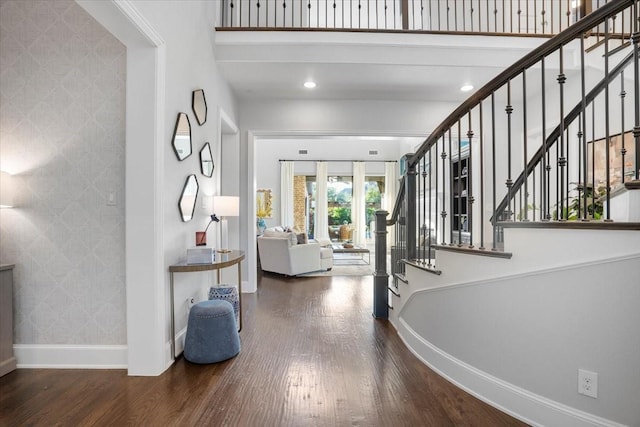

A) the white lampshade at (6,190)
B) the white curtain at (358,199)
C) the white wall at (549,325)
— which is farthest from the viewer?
the white curtain at (358,199)

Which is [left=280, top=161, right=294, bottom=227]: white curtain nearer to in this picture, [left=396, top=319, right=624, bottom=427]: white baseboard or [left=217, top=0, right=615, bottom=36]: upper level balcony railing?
[left=217, top=0, right=615, bottom=36]: upper level balcony railing

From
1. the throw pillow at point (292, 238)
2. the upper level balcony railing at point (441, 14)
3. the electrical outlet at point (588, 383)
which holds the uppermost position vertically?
the upper level balcony railing at point (441, 14)

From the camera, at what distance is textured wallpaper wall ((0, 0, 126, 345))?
2.63 m

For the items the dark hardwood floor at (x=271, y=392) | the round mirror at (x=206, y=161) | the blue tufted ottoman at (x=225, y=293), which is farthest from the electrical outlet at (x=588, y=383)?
the round mirror at (x=206, y=161)

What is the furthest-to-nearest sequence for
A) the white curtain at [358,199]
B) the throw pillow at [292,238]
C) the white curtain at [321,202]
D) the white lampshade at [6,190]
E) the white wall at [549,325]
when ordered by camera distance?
the white curtain at [358,199], the white curtain at [321,202], the throw pillow at [292,238], the white lampshade at [6,190], the white wall at [549,325]

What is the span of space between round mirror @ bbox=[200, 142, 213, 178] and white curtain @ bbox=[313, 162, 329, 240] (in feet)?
21.4

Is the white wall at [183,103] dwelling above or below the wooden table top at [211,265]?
above

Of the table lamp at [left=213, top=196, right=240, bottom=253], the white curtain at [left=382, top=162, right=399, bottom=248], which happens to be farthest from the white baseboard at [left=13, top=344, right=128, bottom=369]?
the white curtain at [left=382, top=162, right=399, bottom=248]

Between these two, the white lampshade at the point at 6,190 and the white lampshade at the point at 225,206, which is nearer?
the white lampshade at the point at 6,190

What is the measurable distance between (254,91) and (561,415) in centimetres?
473

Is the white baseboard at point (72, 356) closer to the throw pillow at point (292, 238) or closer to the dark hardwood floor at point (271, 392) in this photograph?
the dark hardwood floor at point (271, 392)

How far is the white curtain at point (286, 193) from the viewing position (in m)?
10.1

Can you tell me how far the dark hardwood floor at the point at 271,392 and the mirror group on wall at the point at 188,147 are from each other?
1.26m

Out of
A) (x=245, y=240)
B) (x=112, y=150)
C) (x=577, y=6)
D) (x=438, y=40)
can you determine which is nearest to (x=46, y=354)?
(x=112, y=150)
